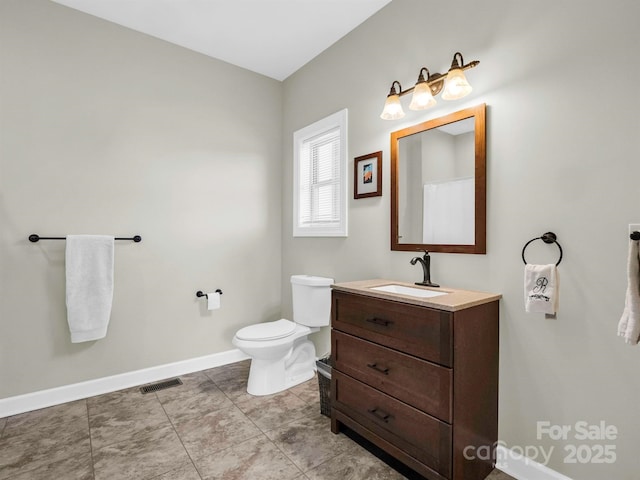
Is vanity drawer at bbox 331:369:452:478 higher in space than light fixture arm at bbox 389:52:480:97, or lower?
lower

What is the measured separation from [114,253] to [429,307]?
7.51 feet

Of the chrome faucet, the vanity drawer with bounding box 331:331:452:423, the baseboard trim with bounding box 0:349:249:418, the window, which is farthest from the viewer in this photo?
the window

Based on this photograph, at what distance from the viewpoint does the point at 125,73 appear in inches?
101

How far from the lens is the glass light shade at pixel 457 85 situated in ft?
5.47

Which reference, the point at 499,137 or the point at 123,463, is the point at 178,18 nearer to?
the point at 499,137

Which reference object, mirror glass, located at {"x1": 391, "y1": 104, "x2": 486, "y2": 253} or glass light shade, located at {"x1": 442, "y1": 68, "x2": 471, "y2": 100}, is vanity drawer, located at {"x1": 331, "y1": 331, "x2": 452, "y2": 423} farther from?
glass light shade, located at {"x1": 442, "y1": 68, "x2": 471, "y2": 100}

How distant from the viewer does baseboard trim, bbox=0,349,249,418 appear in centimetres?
218

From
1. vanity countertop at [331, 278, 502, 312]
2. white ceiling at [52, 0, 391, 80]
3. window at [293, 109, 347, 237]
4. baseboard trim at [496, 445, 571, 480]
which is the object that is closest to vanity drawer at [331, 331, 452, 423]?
vanity countertop at [331, 278, 502, 312]

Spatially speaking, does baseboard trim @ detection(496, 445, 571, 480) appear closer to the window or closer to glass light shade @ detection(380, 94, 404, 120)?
the window

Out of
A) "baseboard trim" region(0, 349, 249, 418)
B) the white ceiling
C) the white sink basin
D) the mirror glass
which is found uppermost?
the white ceiling

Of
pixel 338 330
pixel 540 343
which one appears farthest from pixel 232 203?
pixel 540 343

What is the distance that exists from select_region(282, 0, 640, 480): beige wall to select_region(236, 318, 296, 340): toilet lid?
1.09 m

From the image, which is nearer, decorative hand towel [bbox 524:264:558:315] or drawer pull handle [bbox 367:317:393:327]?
decorative hand towel [bbox 524:264:558:315]

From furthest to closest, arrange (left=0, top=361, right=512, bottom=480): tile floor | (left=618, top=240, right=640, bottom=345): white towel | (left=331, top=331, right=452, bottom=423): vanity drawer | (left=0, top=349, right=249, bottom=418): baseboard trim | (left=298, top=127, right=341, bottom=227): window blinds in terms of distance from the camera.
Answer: (left=298, top=127, right=341, bottom=227): window blinds, (left=0, top=349, right=249, bottom=418): baseboard trim, (left=0, top=361, right=512, bottom=480): tile floor, (left=331, top=331, right=452, bottom=423): vanity drawer, (left=618, top=240, right=640, bottom=345): white towel
